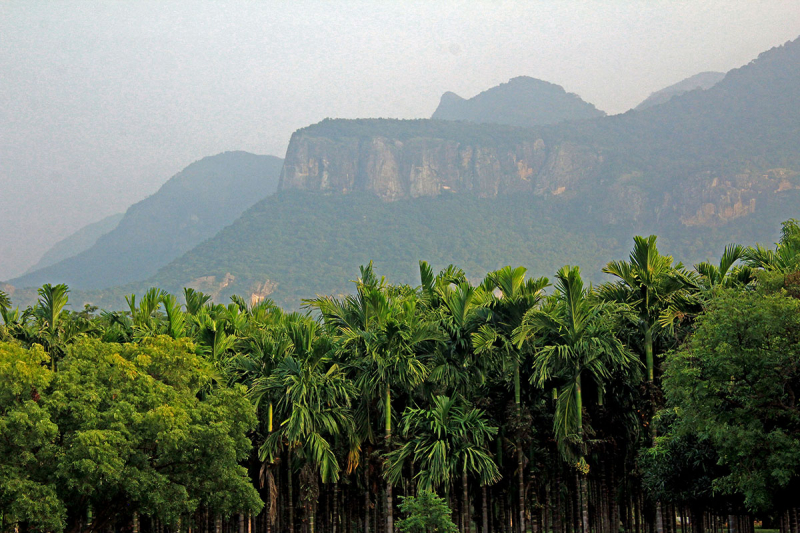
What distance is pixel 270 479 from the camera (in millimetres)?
29172

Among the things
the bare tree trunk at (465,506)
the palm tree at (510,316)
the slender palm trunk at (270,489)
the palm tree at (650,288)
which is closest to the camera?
the palm tree at (650,288)

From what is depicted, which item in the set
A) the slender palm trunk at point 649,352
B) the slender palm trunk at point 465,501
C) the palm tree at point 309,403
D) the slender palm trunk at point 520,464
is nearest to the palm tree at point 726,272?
the slender palm trunk at point 649,352

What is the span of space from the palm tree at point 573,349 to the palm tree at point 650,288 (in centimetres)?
102

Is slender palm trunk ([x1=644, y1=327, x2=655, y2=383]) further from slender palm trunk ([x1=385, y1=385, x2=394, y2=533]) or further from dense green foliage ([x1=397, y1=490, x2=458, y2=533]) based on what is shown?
slender palm trunk ([x1=385, y1=385, x2=394, y2=533])

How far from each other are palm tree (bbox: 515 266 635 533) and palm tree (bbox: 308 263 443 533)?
3623mm

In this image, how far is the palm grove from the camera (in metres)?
22.0

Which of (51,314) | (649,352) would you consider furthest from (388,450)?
(51,314)

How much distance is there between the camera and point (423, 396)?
30.1m

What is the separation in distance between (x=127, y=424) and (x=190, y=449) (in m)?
2.24

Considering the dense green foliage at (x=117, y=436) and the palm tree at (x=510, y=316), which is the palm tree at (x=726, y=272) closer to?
the palm tree at (x=510, y=316)

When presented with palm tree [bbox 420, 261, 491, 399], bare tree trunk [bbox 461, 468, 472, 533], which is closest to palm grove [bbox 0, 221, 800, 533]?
palm tree [bbox 420, 261, 491, 399]

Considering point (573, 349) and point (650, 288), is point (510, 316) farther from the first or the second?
point (650, 288)

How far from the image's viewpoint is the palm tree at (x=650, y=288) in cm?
2761

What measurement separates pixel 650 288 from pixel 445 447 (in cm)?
885
